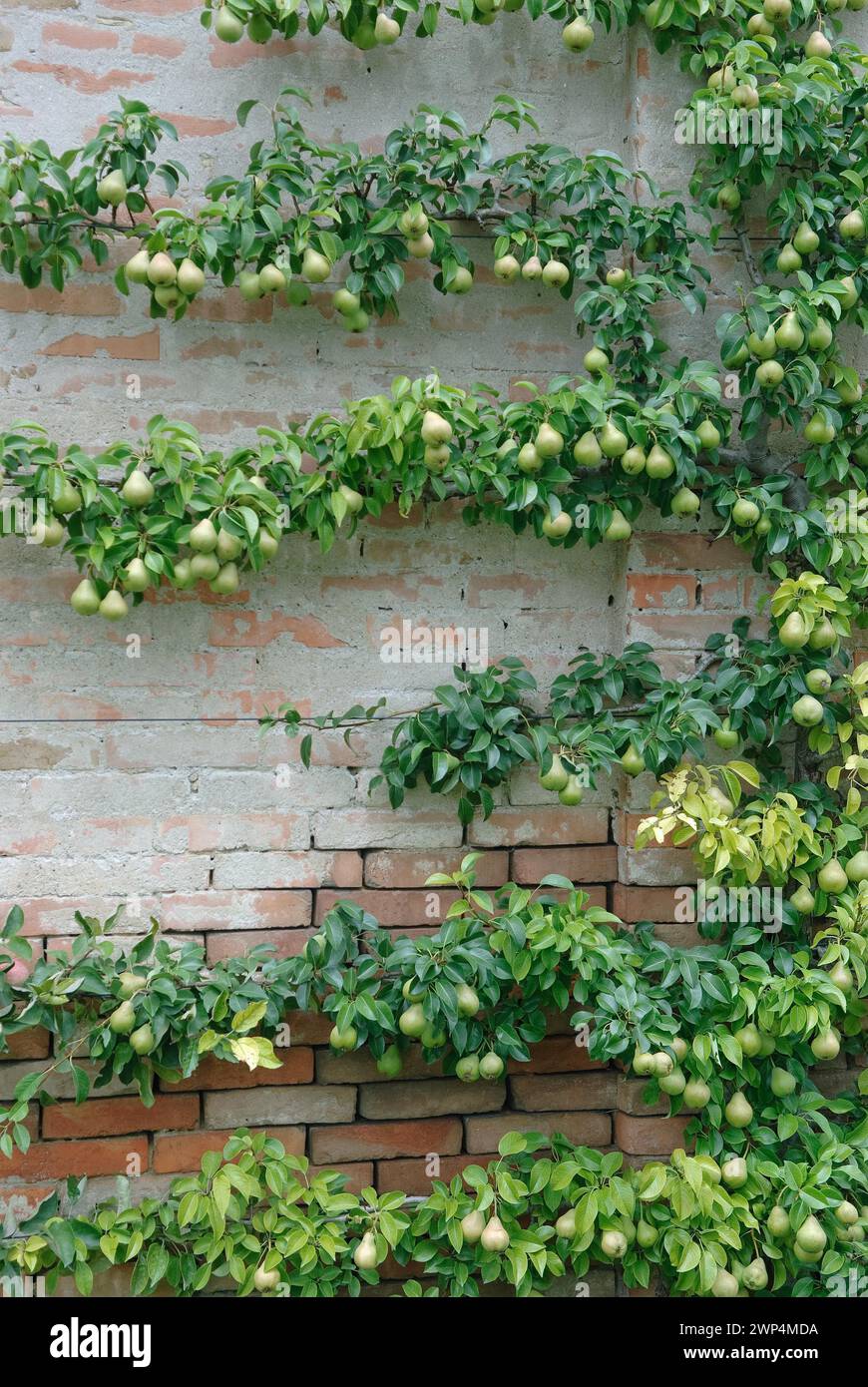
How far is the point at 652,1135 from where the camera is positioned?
78.6 inches

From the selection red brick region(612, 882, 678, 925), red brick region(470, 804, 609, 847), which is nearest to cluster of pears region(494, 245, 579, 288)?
red brick region(470, 804, 609, 847)

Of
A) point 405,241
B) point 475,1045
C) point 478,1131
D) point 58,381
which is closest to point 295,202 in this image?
point 405,241

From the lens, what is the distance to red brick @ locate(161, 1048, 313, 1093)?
192 cm

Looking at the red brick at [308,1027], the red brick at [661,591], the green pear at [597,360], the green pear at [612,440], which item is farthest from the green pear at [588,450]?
the red brick at [308,1027]

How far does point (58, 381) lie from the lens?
192 cm

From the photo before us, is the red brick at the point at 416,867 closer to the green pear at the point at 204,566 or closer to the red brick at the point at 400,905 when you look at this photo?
the red brick at the point at 400,905

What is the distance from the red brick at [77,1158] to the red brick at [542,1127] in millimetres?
593

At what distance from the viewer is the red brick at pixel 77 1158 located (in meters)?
1.87

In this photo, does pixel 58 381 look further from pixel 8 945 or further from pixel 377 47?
pixel 8 945

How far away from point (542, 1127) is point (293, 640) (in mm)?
1023

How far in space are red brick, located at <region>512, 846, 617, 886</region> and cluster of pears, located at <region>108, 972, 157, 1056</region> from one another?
71cm

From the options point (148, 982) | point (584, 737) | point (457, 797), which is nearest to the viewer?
point (148, 982)

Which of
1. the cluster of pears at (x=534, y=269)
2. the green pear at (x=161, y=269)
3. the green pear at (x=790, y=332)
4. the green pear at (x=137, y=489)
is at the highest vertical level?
the cluster of pears at (x=534, y=269)
